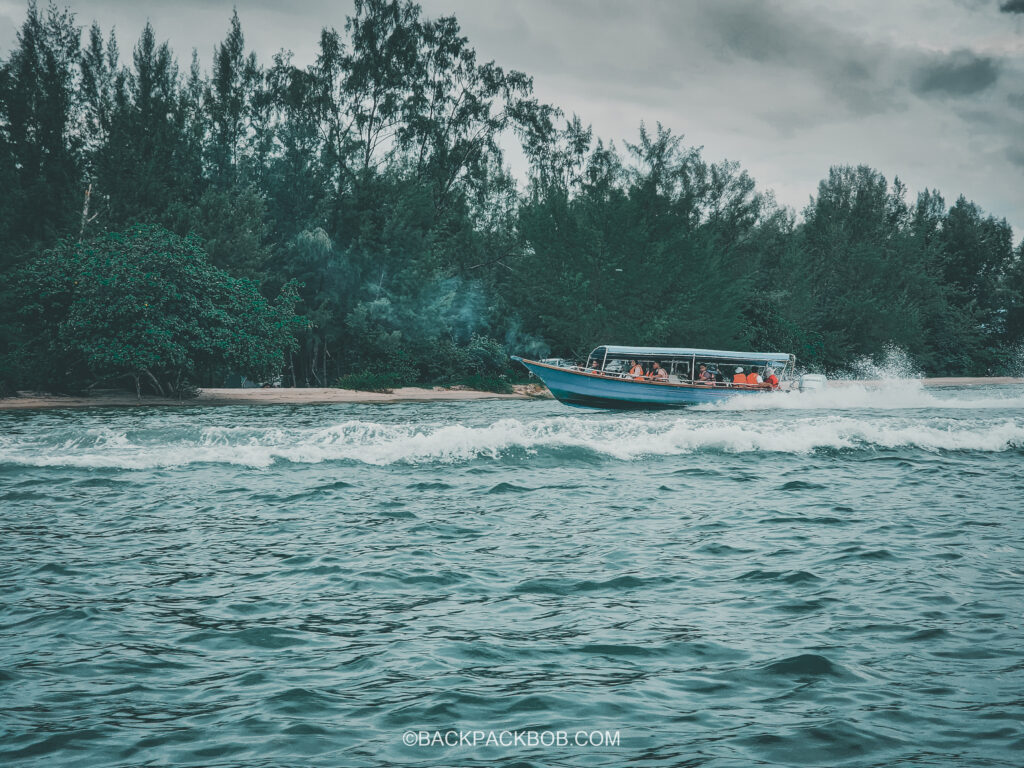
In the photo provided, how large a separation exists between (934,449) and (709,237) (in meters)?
34.8

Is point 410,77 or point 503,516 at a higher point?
point 410,77

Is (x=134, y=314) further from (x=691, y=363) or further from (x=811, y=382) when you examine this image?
(x=811, y=382)

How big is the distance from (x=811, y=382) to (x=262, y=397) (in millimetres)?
19988

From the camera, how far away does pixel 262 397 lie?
109ft

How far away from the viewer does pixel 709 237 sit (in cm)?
5003

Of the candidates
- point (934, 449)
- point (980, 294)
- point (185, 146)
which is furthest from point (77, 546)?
point (980, 294)

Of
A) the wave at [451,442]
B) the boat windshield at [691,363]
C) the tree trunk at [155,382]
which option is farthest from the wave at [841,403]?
the tree trunk at [155,382]

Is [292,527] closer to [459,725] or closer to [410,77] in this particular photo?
[459,725]

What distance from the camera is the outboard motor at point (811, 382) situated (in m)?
32.1

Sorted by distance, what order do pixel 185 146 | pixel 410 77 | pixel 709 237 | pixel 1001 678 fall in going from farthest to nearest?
pixel 709 237 → pixel 410 77 → pixel 185 146 → pixel 1001 678

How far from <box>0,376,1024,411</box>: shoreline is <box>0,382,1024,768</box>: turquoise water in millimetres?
17003

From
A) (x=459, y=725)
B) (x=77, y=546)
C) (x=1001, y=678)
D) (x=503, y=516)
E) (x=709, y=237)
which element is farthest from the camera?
Result: (x=709, y=237)

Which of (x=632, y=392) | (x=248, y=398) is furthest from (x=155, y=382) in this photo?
(x=632, y=392)

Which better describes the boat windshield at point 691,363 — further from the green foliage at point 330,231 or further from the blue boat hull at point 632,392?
the green foliage at point 330,231
